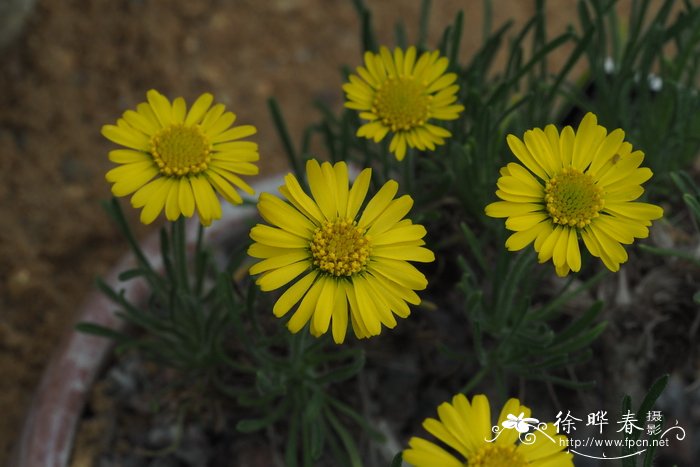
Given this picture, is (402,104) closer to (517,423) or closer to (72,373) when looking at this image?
(517,423)

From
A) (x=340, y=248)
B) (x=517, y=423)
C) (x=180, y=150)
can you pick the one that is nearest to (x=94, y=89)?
(x=180, y=150)

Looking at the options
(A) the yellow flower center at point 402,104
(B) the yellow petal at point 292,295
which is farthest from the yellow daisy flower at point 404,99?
(B) the yellow petal at point 292,295

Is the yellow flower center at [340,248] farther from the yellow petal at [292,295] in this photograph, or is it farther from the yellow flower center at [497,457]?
the yellow flower center at [497,457]

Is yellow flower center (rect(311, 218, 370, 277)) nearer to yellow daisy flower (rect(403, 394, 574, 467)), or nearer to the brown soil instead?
yellow daisy flower (rect(403, 394, 574, 467))

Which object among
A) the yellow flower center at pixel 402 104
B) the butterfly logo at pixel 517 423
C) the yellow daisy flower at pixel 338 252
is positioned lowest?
the butterfly logo at pixel 517 423

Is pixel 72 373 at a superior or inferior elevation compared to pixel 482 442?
superior

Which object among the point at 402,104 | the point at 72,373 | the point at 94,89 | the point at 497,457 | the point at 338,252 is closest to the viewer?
the point at 497,457

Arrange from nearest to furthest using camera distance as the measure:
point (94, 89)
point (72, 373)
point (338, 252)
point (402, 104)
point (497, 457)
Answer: point (497, 457), point (338, 252), point (402, 104), point (72, 373), point (94, 89)
